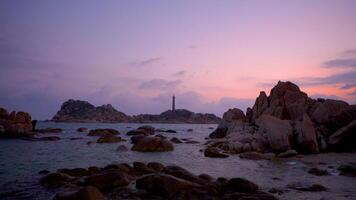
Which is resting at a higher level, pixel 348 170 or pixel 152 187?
pixel 348 170

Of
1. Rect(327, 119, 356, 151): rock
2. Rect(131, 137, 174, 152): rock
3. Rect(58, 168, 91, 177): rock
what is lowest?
Rect(58, 168, 91, 177): rock

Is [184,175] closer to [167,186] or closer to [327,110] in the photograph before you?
[167,186]

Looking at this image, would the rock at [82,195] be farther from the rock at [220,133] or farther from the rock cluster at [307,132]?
the rock at [220,133]

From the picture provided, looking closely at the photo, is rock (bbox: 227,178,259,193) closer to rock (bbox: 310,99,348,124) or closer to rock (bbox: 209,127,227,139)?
rock (bbox: 310,99,348,124)

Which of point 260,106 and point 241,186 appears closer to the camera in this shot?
point 241,186

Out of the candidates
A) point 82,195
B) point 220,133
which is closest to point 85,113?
point 220,133

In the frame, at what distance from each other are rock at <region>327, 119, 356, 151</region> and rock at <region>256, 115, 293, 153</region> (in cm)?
393

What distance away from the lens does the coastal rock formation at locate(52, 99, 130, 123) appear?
18525 cm

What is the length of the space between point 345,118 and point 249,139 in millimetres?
9782

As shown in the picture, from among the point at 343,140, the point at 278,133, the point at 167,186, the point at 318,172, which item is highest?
the point at 278,133

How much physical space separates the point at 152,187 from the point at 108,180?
229cm

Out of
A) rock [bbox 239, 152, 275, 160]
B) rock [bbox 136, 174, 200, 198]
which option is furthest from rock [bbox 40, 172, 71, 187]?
rock [bbox 239, 152, 275, 160]

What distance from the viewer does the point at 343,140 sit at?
105 ft

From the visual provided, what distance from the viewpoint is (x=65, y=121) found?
186 metres
